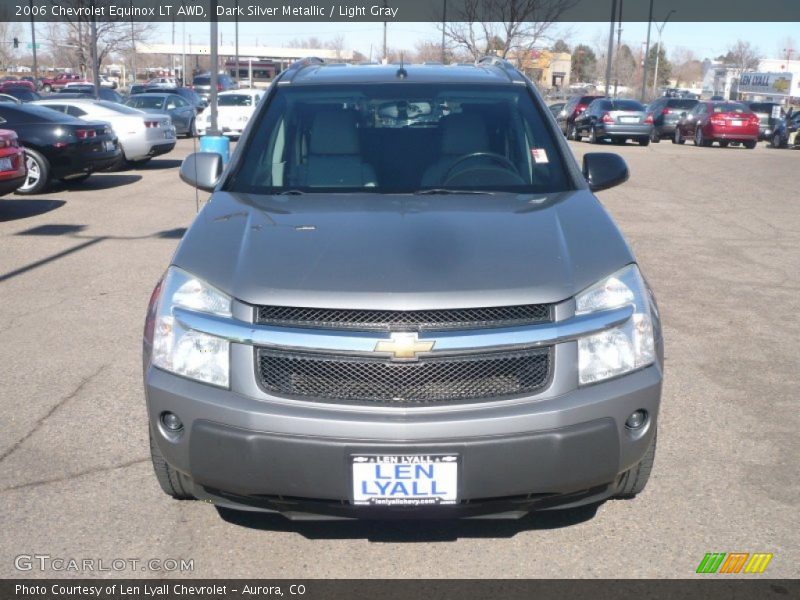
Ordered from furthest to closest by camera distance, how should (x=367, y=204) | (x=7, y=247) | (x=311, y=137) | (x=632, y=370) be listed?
1. (x=7, y=247)
2. (x=311, y=137)
3. (x=367, y=204)
4. (x=632, y=370)

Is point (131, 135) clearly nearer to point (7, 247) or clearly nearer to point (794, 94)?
point (7, 247)

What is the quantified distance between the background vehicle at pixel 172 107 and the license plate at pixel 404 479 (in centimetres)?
2664

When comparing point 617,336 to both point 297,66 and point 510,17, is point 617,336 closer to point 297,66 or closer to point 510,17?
point 297,66

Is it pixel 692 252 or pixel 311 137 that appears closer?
pixel 311 137

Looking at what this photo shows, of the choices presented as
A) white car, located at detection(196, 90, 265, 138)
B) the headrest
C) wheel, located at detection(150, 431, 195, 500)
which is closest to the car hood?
the headrest

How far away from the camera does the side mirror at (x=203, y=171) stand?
4.71 metres

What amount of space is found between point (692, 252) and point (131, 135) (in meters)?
12.0

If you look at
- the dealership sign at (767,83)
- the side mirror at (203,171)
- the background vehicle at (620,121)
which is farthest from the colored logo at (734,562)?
the dealership sign at (767,83)

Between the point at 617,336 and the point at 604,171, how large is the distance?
172cm

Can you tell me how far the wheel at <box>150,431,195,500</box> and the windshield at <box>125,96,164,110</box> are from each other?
26.2m

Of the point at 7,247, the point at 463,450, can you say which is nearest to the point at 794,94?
the point at 7,247

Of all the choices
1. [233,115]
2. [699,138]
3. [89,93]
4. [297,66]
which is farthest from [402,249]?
[89,93]

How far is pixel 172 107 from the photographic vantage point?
95.2 ft
